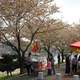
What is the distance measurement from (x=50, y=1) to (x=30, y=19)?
8.27 feet

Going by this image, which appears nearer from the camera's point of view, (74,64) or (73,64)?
(74,64)

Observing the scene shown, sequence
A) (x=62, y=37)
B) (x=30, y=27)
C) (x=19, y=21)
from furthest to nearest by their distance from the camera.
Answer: (x=62, y=37) → (x=30, y=27) → (x=19, y=21)

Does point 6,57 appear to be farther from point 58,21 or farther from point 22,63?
point 58,21

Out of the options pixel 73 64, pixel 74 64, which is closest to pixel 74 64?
pixel 74 64

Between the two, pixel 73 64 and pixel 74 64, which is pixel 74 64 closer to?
pixel 74 64

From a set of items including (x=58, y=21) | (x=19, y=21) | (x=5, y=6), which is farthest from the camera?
(x=58, y=21)

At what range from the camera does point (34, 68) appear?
29.6m

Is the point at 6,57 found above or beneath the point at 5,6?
beneath

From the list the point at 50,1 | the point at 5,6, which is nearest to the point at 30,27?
the point at 50,1

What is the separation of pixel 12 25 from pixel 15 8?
2.76 m

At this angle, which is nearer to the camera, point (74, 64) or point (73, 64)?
point (74, 64)

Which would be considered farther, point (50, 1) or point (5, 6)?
point (50, 1)

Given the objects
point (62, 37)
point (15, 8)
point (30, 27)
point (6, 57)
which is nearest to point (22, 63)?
point (6, 57)

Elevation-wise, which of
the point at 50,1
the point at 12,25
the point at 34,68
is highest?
the point at 50,1
